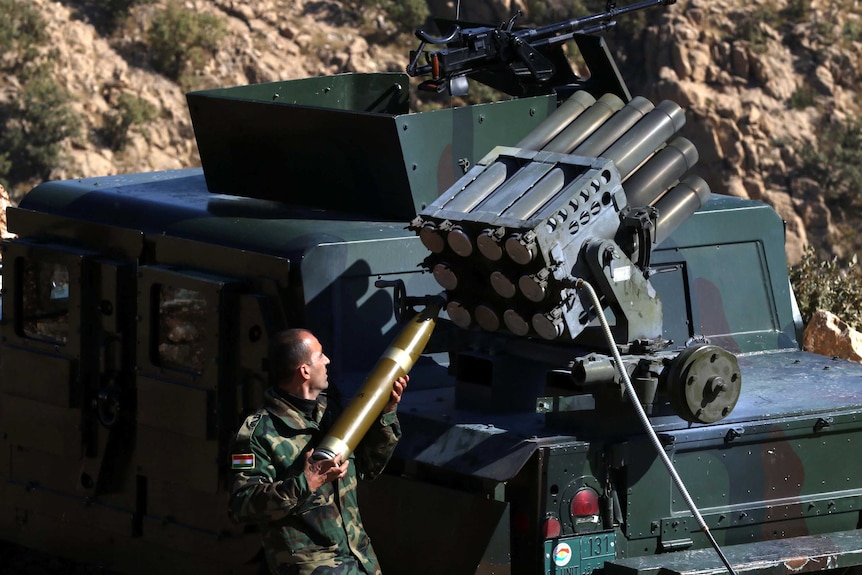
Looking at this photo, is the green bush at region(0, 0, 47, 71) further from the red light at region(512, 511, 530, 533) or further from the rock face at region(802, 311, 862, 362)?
the red light at region(512, 511, 530, 533)

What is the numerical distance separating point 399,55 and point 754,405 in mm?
18494

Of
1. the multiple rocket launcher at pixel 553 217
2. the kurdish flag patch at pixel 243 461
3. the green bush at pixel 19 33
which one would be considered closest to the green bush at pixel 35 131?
the green bush at pixel 19 33

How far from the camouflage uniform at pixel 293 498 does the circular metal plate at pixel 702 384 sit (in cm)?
108

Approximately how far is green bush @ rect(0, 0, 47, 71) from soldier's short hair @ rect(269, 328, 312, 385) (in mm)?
17846

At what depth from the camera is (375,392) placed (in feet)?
18.6

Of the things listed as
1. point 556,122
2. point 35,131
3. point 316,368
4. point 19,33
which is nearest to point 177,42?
point 19,33

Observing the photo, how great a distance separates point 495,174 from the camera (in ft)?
21.3

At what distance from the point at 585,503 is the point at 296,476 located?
1311mm

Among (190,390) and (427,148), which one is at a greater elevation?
(427,148)

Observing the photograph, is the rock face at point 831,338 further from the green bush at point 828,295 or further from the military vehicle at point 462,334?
the military vehicle at point 462,334

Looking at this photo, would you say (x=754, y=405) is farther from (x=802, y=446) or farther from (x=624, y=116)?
(x=624, y=116)

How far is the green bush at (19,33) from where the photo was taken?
2239 cm

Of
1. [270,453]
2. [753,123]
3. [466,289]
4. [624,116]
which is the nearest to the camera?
[270,453]

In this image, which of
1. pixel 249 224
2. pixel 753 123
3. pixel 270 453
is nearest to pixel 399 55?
pixel 753 123
